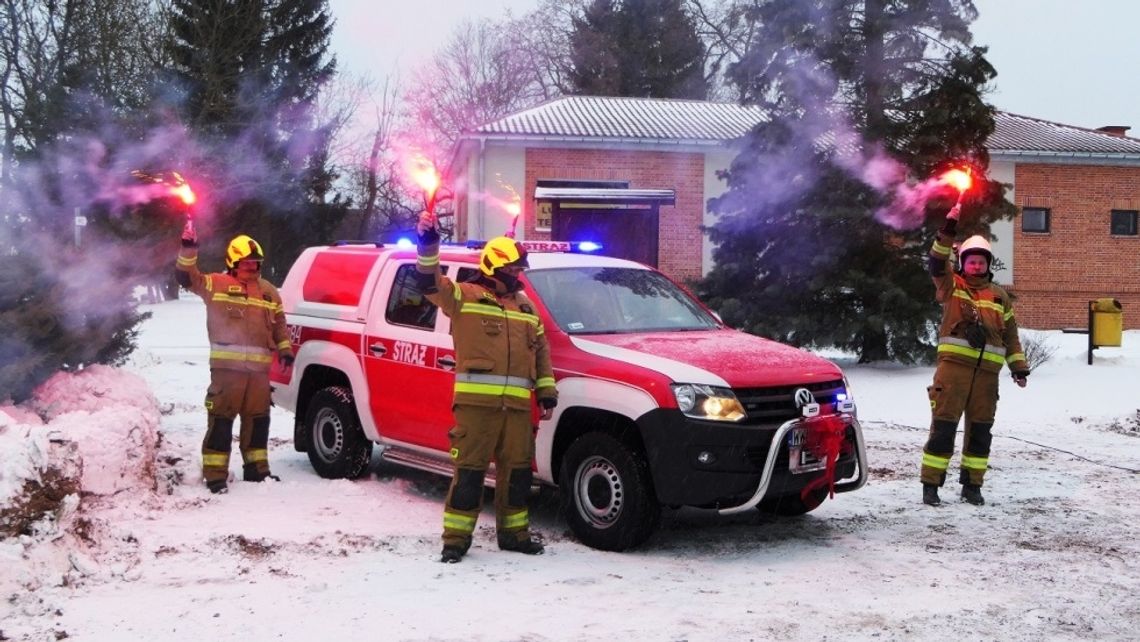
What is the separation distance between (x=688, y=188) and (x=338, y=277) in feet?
63.0

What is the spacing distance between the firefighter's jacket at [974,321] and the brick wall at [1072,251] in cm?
2238

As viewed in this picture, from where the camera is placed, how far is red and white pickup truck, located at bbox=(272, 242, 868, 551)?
6.29 m

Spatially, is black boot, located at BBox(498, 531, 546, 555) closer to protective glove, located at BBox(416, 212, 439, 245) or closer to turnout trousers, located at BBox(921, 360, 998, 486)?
protective glove, located at BBox(416, 212, 439, 245)

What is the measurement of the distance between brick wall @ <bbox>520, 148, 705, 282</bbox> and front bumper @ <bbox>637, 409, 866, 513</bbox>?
2039 centimetres

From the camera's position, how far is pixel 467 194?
27.7 m

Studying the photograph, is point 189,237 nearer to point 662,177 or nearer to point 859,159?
point 859,159

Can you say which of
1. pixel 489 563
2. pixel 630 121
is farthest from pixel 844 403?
pixel 630 121

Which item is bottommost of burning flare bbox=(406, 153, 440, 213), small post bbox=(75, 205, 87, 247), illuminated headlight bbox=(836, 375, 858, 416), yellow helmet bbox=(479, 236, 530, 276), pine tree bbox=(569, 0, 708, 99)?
illuminated headlight bbox=(836, 375, 858, 416)

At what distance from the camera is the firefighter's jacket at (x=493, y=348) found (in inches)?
251

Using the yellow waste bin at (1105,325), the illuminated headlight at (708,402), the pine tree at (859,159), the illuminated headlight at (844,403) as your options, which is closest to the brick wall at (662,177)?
the pine tree at (859,159)

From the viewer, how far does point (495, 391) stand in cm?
637

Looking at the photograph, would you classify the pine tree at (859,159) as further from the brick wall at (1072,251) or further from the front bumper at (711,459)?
the brick wall at (1072,251)

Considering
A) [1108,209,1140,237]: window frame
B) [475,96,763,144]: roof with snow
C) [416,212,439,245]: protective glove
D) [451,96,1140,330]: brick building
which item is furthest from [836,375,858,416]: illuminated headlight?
[1108,209,1140,237]: window frame

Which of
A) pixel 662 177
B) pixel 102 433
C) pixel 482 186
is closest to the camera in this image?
pixel 102 433
